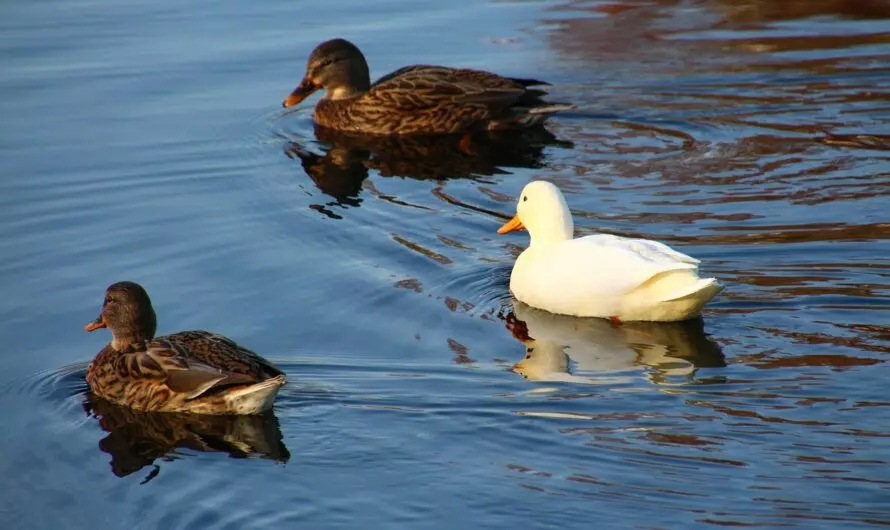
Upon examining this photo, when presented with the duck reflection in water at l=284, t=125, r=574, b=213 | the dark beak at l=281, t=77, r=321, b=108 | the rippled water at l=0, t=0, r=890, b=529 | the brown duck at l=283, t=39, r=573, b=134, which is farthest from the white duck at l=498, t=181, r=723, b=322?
the dark beak at l=281, t=77, r=321, b=108

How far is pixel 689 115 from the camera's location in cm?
1348

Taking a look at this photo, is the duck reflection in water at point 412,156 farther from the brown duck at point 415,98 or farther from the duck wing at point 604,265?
the duck wing at point 604,265

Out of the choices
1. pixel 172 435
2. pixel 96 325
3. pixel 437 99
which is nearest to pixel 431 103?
pixel 437 99

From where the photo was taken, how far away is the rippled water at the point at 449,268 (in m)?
6.80

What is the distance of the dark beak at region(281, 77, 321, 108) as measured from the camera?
1413 centimetres

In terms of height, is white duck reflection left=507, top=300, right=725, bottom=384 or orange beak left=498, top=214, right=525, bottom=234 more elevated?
orange beak left=498, top=214, right=525, bottom=234

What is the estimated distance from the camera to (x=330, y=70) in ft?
46.6

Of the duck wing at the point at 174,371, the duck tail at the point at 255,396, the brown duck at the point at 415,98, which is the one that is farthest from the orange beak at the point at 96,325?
the brown duck at the point at 415,98

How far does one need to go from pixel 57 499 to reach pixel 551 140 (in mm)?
7353

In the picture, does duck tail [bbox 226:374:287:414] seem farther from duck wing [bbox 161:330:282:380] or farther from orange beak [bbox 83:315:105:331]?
orange beak [bbox 83:315:105:331]

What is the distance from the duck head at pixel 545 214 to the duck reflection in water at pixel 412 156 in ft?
7.43

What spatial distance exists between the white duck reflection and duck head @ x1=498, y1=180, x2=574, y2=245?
0.54 m

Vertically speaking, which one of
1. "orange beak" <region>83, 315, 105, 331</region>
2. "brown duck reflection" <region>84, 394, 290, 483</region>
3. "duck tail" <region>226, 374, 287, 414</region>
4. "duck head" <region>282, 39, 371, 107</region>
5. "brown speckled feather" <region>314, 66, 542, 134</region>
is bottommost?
"brown duck reflection" <region>84, 394, 290, 483</region>

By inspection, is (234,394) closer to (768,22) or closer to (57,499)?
(57,499)
